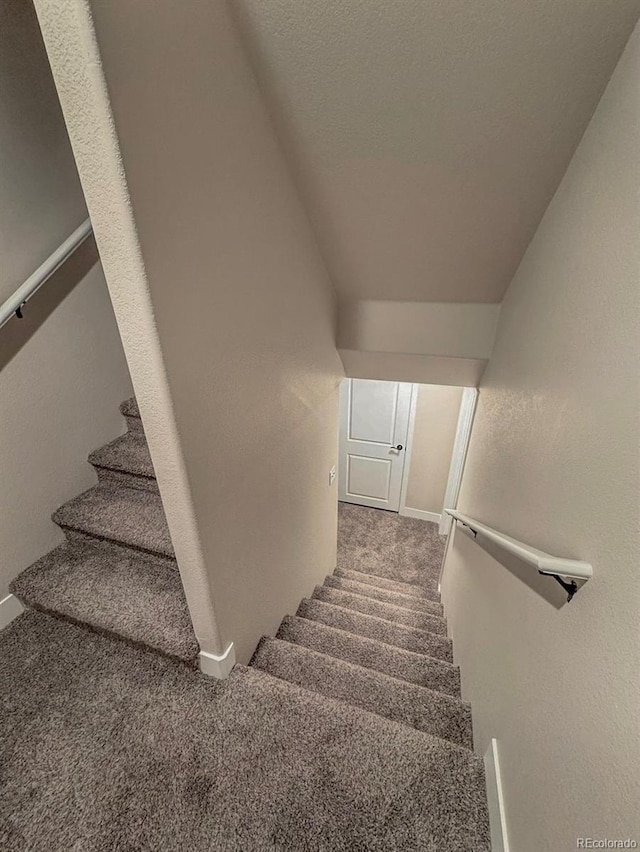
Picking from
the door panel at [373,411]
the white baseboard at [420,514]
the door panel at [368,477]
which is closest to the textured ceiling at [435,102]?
the door panel at [373,411]

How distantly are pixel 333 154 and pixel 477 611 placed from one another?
1.85 metres

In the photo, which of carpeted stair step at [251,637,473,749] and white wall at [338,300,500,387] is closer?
carpeted stair step at [251,637,473,749]

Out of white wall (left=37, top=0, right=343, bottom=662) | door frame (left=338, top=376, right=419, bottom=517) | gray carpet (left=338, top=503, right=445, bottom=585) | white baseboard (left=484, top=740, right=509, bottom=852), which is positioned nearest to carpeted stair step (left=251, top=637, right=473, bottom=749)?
white wall (left=37, top=0, right=343, bottom=662)

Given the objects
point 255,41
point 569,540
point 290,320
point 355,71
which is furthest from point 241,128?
point 569,540

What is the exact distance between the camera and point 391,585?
312cm

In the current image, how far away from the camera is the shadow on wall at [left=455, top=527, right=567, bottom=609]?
0.80m

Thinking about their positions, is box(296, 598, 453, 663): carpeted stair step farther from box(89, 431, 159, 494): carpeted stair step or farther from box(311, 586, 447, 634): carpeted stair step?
box(89, 431, 159, 494): carpeted stair step

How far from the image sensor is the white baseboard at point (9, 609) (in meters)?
1.48

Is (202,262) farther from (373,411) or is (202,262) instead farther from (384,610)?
(373,411)

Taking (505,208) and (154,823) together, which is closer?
(154,823)

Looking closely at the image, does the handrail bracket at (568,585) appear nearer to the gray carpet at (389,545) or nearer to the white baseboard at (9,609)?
the white baseboard at (9,609)

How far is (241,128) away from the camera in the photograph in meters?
1.00

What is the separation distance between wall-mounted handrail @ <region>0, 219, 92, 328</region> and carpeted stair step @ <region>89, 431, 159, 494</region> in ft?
2.46

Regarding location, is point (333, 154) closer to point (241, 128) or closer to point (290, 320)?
point (241, 128)
